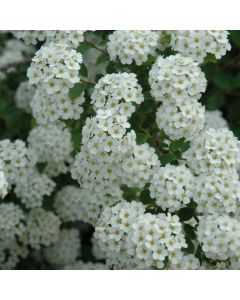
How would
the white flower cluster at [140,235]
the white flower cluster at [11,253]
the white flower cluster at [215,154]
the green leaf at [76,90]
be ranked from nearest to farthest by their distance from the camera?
the white flower cluster at [140,235] → the white flower cluster at [215,154] → the green leaf at [76,90] → the white flower cluster at [11,253]

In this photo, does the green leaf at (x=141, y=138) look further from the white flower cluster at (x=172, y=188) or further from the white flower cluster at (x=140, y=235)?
the white flower cluster at (x=140, y=235)

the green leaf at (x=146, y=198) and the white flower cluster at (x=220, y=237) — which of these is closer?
the white flower cluster at (x=220, y=237)

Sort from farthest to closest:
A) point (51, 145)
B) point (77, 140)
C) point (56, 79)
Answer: point (51, 145) < point (77, 140) < point (56, 79)

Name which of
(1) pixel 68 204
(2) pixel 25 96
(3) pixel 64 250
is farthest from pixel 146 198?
(2) pixel 25 96

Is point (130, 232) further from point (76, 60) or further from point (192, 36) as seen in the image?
point (192, 36)

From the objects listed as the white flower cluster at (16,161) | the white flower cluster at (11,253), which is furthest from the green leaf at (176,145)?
the white flower cluster at (11,253)

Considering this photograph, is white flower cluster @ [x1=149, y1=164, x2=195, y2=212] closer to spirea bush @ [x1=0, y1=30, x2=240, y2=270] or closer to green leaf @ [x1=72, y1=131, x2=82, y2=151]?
spirea bush @ [x1=0, y1=30, x2=240, y2=270]

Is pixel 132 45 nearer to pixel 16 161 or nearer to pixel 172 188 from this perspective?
pixel 172 188
